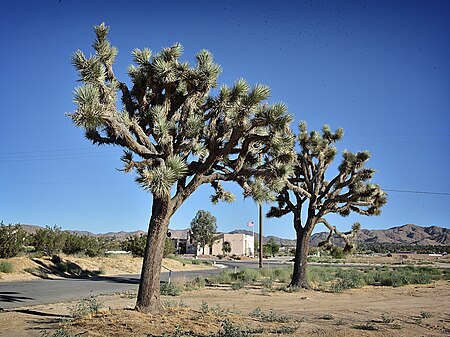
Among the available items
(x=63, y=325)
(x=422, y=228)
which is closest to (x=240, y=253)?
(x=63, y=325)

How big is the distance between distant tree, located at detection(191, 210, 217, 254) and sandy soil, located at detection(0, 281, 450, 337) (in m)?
59.7

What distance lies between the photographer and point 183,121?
11781mm

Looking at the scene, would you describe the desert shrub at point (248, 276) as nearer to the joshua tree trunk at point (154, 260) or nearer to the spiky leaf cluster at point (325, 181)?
the spiky leaf cluster at point (325, 181)

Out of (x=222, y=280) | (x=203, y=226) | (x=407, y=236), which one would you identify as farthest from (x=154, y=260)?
(x=407, y=236)

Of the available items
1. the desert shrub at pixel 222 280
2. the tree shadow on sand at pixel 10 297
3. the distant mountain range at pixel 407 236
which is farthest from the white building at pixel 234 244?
the tree shadow on sand at pixel 10 297

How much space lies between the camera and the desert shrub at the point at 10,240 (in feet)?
91.8

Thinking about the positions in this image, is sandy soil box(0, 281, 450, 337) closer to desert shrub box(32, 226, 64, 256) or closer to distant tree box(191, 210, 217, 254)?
desert shrub box(32, 226, 64, 256)

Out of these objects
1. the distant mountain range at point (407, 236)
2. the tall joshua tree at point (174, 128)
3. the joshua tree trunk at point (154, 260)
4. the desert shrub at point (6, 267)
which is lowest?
the desert shrub at point (6, 267)

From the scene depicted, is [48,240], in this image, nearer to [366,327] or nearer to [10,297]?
[10,297]

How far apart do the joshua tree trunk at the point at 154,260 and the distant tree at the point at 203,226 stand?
65.4m

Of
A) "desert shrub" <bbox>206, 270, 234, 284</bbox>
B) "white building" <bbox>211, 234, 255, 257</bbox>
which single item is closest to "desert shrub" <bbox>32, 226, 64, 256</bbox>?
"desert shrub" <bbox>206, 270, 234, 284</bbox>

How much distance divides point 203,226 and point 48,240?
4494 cm

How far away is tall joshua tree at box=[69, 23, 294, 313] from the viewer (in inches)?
418

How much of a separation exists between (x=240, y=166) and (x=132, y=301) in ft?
22.4
